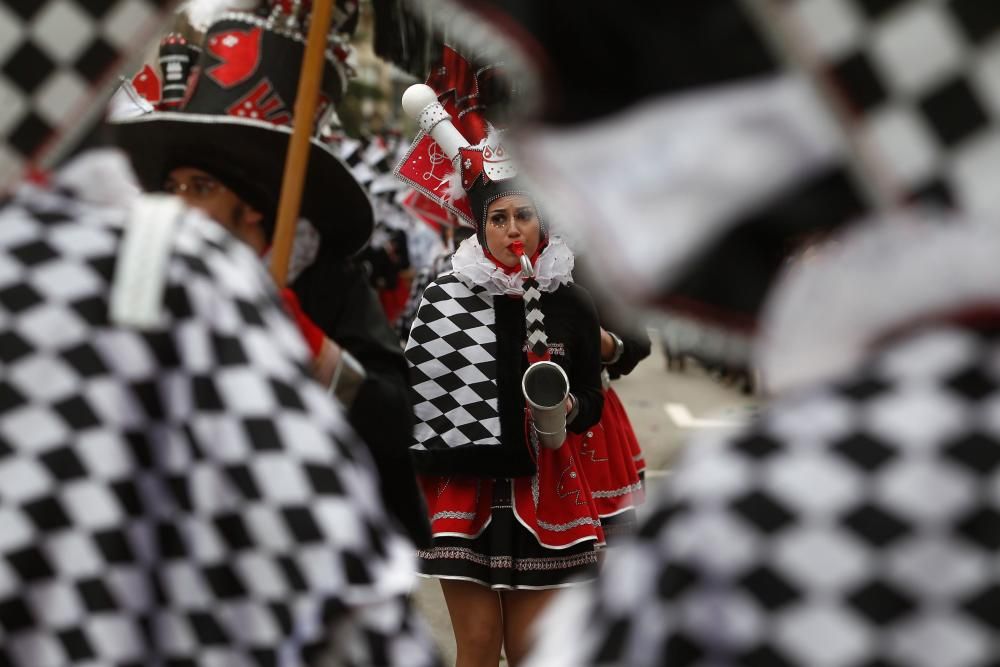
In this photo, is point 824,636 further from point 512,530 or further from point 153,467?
point 512,530

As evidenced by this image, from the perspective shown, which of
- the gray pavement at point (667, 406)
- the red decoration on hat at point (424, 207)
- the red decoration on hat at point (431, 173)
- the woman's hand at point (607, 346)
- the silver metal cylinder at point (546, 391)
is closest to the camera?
the silver metal cylinder at point (546, 391)

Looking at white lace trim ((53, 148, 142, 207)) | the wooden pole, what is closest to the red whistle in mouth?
the wooden pole

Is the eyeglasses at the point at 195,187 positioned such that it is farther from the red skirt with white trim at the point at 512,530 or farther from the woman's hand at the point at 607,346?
the woman's hand at the point at 607,346

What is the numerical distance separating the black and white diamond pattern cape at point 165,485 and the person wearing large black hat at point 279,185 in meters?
0.80

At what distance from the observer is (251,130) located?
8.36 ft

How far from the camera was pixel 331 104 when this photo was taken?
3068 millimetres

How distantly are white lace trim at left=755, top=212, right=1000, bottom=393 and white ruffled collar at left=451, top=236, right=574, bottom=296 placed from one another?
2.95 metres

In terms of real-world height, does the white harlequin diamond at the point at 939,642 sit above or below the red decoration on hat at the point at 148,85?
below

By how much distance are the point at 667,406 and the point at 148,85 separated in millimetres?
7125

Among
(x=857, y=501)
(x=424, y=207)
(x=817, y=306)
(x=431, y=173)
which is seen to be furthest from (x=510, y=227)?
(x=857, y=501)

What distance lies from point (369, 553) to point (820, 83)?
0.72 metres

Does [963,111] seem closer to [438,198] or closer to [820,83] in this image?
[820,83]

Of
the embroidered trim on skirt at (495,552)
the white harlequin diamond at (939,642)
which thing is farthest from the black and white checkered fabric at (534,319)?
the white harlequin diamond at (939,642)

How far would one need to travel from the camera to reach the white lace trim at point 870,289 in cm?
113
